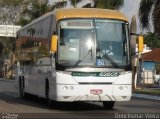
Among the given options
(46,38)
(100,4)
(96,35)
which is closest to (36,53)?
(46,38)

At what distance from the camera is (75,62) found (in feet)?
63.8

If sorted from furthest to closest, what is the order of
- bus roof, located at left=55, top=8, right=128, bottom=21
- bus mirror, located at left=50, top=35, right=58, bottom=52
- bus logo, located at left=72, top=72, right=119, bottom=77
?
bus roof, located at left=55, top=8, right=128, bottom=21 → bus logo, located at left=72, top=72, right=119, bottom=77 → bus mirror, located at left=50, top=35, right=58, bottom=52

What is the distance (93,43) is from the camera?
19672mm

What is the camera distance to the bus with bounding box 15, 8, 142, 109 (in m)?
19.5

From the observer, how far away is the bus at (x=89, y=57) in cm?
1950

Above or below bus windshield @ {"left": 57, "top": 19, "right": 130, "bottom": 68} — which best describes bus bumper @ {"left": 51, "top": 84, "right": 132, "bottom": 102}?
below

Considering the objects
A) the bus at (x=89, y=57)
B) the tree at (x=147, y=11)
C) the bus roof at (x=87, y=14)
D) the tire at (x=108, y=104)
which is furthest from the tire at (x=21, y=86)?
the tree at (x=147, y=11)

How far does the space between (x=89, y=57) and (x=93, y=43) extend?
517 mm

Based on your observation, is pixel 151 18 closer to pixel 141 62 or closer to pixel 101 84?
pixel 141 62

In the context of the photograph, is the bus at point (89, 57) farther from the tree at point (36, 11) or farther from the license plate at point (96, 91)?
the tree at point (36, 11)

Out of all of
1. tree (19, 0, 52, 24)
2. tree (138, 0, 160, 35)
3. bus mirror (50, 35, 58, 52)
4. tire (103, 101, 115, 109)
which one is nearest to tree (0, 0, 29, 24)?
tree (19, 0, 52, 24)

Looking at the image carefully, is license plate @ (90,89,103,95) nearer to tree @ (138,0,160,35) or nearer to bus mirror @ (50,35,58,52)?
bus mirror @ (50,35,58,52)

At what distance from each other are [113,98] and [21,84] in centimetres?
977

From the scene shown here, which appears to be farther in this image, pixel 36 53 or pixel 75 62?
pixel 36 53
